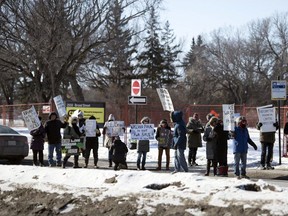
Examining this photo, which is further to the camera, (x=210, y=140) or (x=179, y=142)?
(x=210, y=140)

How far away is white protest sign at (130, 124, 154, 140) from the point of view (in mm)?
15109

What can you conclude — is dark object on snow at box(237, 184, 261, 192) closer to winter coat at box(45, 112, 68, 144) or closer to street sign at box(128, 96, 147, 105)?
winter coat at box(45, 112, 68, 144)

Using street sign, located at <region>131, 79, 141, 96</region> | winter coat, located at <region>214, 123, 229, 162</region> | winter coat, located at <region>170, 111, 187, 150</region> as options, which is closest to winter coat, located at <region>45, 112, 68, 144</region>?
winter coat, located at <region>170, 111, 187, 150</region>

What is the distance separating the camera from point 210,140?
13.1 m

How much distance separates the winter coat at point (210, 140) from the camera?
1301 cm

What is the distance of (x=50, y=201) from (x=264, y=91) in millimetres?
57220

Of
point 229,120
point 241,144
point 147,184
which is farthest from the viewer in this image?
point 229,120

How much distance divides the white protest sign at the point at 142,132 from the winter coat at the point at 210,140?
2.38m

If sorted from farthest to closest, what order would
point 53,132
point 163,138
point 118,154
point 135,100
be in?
point 135,100 < point 163,138 < point 53,132 < point 118,154

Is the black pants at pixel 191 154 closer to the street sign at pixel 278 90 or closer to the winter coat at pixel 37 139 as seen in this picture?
the street sign at pixel 278 90

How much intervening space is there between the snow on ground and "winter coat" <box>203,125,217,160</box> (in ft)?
14.4

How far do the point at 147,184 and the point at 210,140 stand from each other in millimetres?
5071

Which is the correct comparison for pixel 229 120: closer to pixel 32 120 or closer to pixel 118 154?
pixel 118 154

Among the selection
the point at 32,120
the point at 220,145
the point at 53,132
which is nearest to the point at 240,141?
the point at 220,145
